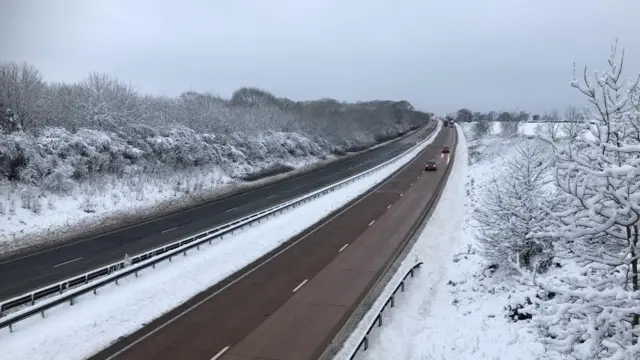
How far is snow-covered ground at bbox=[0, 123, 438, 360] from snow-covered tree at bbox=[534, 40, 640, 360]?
11847 millimetres

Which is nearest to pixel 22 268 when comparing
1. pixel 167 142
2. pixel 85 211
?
pixel 85 211

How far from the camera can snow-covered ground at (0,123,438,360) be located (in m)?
13.5

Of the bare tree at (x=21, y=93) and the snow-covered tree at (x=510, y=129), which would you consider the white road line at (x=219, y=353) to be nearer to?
the bare tree at (x=21, y=93)

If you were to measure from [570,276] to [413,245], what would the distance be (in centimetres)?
1816

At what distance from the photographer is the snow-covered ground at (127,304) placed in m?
13.5

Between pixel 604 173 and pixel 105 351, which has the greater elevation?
pixel 604 173

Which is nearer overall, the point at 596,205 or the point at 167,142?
the point at 596,205

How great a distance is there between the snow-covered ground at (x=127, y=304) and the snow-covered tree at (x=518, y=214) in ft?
34.2

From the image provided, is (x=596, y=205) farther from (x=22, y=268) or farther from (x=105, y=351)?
(x=22, y=268)

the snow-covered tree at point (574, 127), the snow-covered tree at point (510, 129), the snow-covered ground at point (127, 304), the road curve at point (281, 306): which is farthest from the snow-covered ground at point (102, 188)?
the snow-covered tree at point (510, 129)

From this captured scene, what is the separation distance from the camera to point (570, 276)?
23.4ft

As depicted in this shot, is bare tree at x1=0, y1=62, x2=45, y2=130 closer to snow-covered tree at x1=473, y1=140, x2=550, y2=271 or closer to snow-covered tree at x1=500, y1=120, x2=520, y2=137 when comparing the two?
snow-covered tree at x1=473, y1=140, x2=550, y2=271

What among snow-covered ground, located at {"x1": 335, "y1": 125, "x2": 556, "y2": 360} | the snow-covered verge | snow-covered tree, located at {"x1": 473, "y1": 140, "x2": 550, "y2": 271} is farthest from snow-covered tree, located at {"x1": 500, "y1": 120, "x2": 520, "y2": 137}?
snow-covered tree, located at {"x1": 473, "y1": 140, "x2": 550, "y2": 271}

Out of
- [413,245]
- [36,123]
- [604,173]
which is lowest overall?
[413,245]
